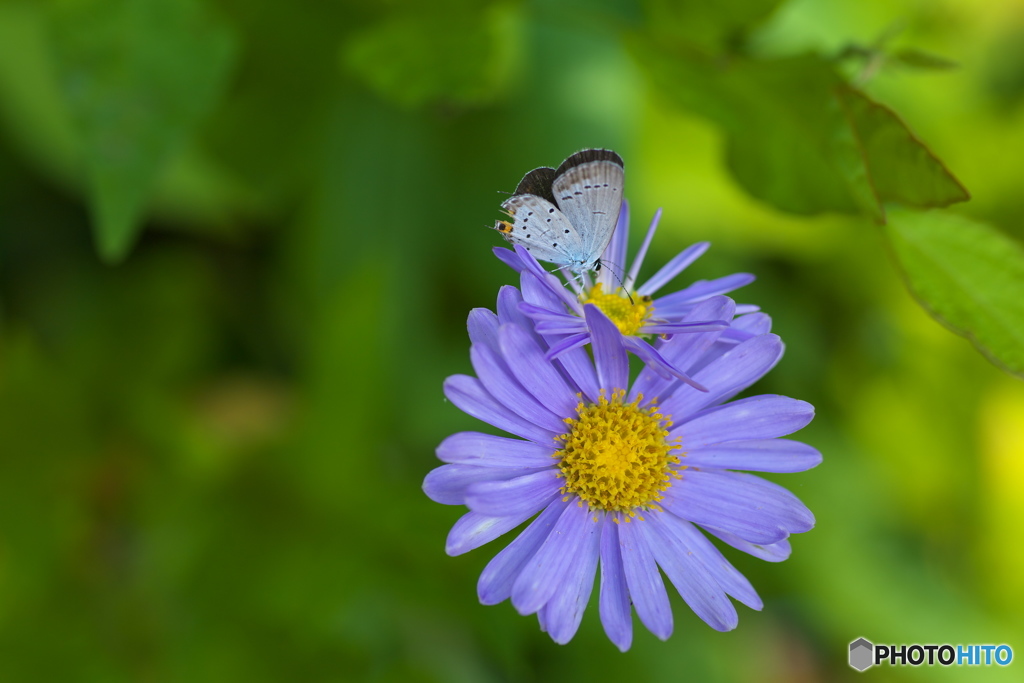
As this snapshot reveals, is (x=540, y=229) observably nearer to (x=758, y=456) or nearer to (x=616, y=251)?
(x=616, y=251)

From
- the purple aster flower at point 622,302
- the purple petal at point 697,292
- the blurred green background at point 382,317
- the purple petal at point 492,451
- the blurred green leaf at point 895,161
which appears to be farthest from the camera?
the blurred green background at point 382,317

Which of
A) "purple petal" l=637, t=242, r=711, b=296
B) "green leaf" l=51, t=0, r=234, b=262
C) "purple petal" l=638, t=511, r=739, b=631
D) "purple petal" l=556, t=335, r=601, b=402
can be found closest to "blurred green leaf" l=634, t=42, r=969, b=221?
"purple petal" l=637, t=242, r=711, b=296

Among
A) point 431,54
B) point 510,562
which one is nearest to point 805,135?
point 431,54

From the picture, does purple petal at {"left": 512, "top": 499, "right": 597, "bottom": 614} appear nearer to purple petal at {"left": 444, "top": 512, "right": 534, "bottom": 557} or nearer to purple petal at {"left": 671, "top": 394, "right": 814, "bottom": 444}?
purple petal at {"left": 444, "top": 512, "right": 534, "bottom": 557}

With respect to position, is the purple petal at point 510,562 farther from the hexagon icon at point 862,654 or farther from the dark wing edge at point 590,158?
the hexagon icon at point 862,654

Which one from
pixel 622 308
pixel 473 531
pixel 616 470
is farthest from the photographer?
pixel 622 308

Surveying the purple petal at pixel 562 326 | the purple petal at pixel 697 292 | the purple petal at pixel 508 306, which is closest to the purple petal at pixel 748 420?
the purple petal at pixel 697 292
